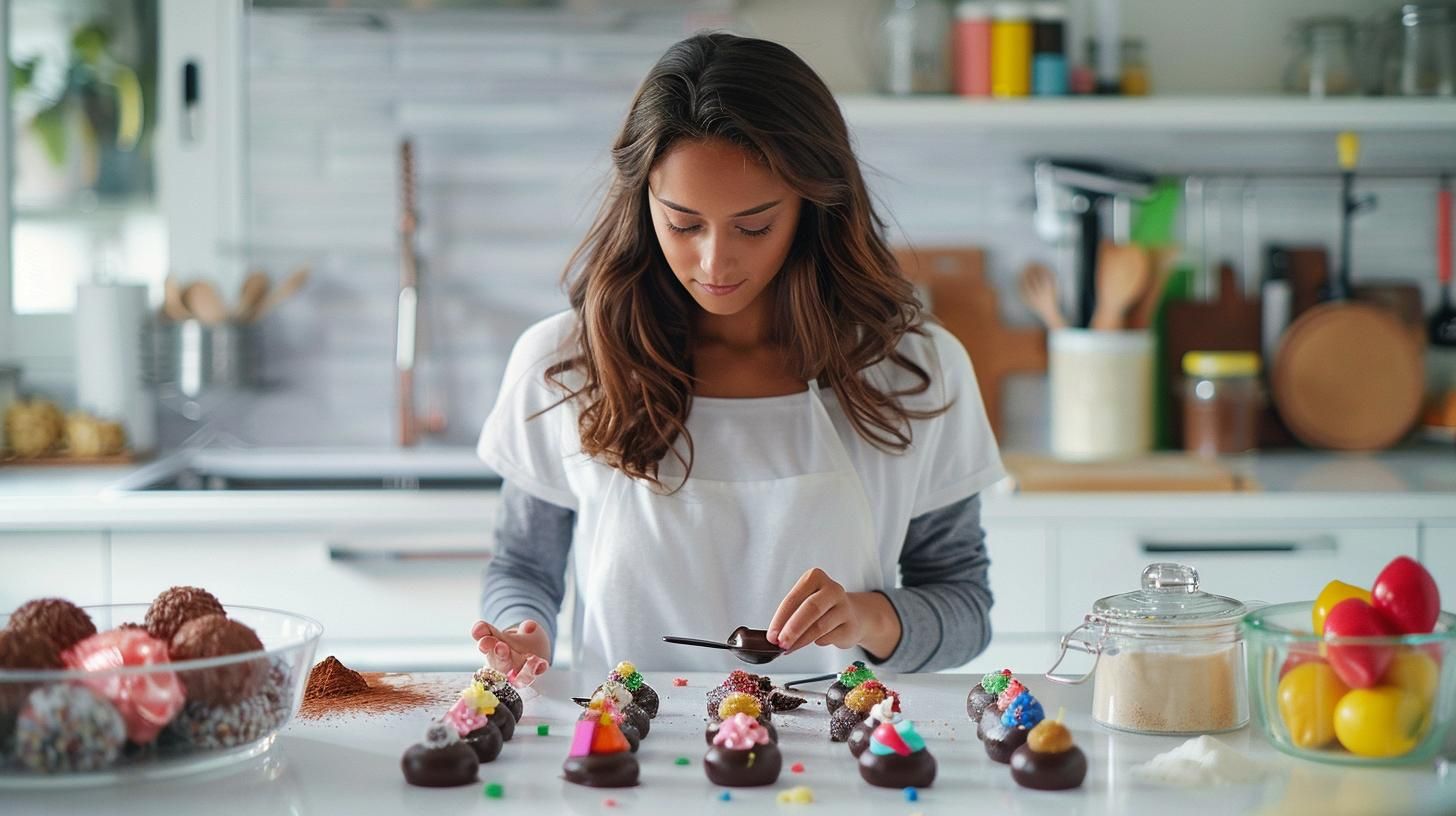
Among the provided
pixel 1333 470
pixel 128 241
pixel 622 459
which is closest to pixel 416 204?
pixel 128 241

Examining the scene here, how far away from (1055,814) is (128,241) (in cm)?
275

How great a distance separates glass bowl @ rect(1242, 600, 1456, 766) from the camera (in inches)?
46.6

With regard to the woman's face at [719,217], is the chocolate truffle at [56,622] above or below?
below

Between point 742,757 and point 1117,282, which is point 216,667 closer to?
point 742,757

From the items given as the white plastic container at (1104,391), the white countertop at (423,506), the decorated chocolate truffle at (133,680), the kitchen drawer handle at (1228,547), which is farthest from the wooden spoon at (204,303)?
the decorated chocolate truffle at (133,680)

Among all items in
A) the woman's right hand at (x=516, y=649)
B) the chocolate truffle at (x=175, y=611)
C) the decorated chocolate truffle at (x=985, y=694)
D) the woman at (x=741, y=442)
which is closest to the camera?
the chocolate truffle at (x=175, y=611)

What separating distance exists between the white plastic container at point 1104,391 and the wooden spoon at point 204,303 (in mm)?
1777

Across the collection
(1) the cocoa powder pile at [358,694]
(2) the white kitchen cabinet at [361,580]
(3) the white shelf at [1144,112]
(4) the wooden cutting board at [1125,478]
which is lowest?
(2) the white kitchen cabinet at [361,580]

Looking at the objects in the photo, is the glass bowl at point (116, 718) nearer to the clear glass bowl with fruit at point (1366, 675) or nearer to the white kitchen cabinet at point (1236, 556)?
the clear glass bowl with fruit at point (1366, 675)

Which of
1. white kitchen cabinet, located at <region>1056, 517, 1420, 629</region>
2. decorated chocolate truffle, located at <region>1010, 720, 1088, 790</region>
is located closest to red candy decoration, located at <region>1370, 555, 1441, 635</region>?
decorated chocolate truffle, located at <region>1010, 720, 1088, 790</region>

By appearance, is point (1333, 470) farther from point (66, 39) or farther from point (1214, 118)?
point (66, 39)

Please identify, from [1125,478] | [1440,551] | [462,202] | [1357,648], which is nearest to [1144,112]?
[1125,478]

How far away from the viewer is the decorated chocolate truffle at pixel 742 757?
3.89 ft

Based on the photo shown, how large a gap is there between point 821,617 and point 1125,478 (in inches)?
56.4
